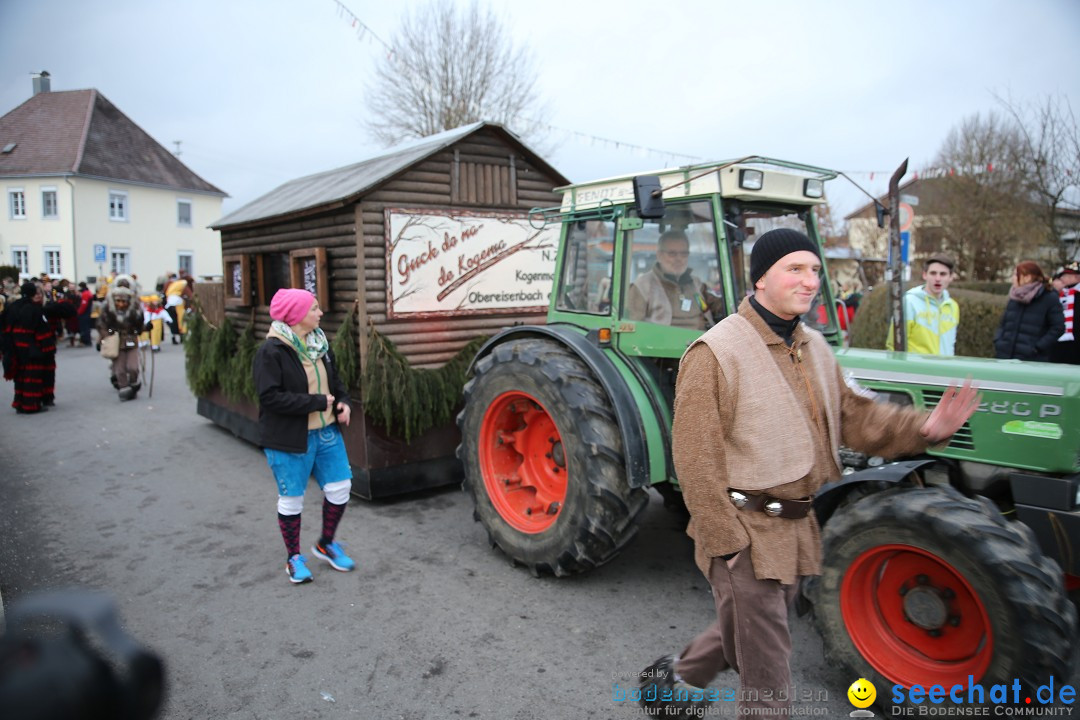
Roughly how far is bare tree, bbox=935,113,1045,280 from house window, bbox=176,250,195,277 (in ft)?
99.2

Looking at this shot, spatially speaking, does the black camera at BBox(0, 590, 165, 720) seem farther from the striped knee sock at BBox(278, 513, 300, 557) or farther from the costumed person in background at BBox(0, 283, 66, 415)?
the costumed person in background at BBox(0, 283, 66, 415)

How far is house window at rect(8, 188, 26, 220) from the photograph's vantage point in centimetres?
2727

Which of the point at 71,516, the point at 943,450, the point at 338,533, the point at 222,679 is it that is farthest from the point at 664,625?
the point at 71,516

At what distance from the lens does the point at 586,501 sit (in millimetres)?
3549

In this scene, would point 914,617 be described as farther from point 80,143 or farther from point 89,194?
point 80,143

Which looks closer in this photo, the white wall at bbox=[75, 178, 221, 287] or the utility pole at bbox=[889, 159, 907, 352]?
the utility pole at bbox=[889, 159, 907, 352]

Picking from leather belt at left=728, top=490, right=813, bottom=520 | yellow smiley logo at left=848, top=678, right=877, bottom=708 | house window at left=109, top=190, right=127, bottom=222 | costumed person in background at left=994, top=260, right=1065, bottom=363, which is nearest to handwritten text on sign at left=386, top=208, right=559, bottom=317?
leather belt at left=728, top=490, right=813, bottom=520

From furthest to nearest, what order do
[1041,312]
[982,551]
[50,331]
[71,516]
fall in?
[50,331] < [1041,312] < [71,516] < [982,551]

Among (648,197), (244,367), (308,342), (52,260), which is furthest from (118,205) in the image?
(648,197)

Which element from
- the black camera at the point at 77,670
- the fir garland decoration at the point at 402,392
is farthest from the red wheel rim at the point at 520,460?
the black camera at the point at 77,670

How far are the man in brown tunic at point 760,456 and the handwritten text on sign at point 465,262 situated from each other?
3307 mm

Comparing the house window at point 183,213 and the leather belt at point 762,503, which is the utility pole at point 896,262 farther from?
the house window at point 183,213

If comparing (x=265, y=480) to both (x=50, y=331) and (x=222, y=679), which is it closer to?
(x=222, y=679)

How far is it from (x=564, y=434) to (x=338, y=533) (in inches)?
73.9
